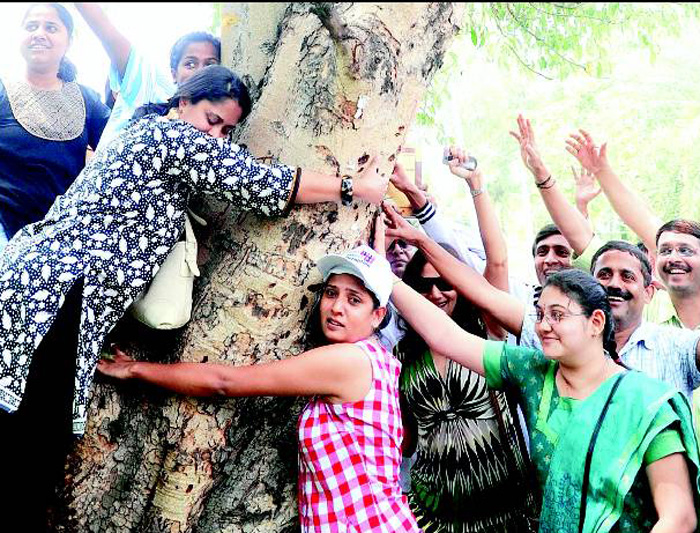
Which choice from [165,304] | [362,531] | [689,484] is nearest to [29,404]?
[165,304]

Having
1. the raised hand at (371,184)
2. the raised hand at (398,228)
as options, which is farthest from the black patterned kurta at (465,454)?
the raised hand at (371,184)

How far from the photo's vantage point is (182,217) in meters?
2.62

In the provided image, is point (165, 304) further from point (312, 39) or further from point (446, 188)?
point (446, 188)

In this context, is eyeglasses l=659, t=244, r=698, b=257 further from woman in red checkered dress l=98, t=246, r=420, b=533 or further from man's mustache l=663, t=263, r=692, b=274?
woman in red checkered dress l=98, t=246, r=420, b=533

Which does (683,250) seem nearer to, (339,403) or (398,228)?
(398,228)

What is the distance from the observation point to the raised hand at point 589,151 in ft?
13.3

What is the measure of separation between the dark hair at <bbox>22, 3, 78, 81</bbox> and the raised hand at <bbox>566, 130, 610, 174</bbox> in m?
2.37

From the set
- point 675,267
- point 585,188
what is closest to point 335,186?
point 675,267

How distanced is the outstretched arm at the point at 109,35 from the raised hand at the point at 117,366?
1277mm

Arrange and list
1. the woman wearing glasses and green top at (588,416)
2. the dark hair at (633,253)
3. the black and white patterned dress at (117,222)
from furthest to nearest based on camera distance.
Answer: the dark hair at (633,253), the woman wearing glasses and green top at (588,416), the black and white patterned dress at (117,222)

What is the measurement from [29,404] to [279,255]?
91 centimetres

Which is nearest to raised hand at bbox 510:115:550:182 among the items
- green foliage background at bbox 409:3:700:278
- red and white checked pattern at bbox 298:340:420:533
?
red and white checked pattern at bbox 298:340:420:533

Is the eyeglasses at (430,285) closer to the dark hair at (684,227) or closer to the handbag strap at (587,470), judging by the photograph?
the handbag strap at (587,470)

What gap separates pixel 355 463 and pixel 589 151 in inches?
89.0
